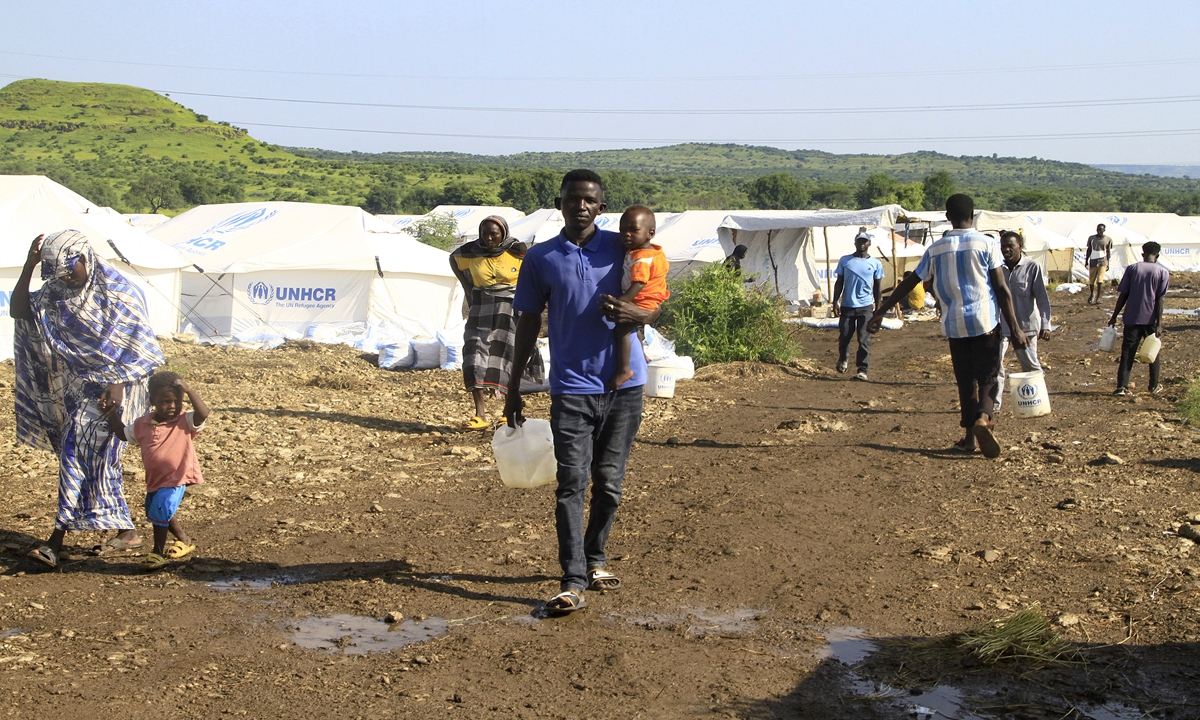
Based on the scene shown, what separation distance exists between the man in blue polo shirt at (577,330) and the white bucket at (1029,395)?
4.09 metres

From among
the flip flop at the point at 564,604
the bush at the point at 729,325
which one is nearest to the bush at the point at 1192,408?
the bush at the point at 729,325

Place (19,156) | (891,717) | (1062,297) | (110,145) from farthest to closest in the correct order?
1. (110,145)
2. (19,156)
3. (1062,297)
4. (891,717)

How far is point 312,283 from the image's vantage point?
15789 millimetres

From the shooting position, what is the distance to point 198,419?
4.37 meters

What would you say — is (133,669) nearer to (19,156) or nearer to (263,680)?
(263,680)

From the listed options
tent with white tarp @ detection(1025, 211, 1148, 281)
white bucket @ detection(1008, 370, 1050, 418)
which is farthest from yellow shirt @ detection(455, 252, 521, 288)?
tent with white tarp @ detection(1025, 211, 1148, 281)

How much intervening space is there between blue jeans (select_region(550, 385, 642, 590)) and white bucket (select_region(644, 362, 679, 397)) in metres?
5.20

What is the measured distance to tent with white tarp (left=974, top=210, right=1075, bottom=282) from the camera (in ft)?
91.4

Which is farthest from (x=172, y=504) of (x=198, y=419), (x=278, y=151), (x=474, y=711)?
(x=278, y=151)

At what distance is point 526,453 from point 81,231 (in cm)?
1099

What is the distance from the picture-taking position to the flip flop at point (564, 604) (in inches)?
145

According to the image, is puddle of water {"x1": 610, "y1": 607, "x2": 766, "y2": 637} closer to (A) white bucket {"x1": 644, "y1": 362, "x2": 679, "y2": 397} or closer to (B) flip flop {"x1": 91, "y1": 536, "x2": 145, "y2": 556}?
(B) flip flop {"x1": 91, "y1": 536, "x2": 145, "y2": 556}

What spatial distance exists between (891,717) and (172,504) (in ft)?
9.87

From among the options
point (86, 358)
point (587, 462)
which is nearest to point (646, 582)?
point (587, 462)
